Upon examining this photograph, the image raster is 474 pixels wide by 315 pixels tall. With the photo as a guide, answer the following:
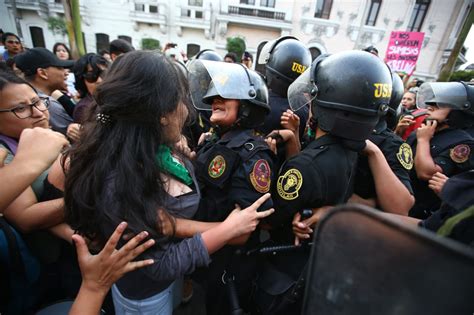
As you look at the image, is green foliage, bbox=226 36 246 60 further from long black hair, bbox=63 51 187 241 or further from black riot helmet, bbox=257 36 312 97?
long black hair, bbox=63 51 187 241

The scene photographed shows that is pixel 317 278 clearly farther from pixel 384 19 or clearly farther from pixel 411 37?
pixel 384 19

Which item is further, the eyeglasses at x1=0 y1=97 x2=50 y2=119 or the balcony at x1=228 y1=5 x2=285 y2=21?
the balcony at x1=228 y1=5 x2=285 y2=21

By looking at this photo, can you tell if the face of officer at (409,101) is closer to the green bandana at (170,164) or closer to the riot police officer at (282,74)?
the riot police officer at (282,74)

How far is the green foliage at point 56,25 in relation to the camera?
57.5ft

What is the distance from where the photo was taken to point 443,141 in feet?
8.20

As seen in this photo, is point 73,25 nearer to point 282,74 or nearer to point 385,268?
point 282,74

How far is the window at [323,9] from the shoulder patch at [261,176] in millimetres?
20938

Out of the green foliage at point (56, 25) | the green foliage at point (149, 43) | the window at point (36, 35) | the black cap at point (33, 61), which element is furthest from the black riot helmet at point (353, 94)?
the window at point (36, 35)

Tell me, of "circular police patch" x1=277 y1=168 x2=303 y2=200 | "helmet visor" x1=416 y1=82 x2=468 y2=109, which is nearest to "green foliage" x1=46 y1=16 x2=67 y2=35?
"circular police patch" x1=277 y1=168 x2=303 y2=200

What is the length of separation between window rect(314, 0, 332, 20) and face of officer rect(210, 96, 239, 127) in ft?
67.4

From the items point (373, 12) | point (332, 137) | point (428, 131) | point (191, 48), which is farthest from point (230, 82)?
point (373, 12)

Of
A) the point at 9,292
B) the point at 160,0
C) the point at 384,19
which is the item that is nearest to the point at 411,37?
the point at 9,292

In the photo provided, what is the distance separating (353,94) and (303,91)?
1.51ft

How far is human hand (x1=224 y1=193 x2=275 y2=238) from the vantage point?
4.32ft
